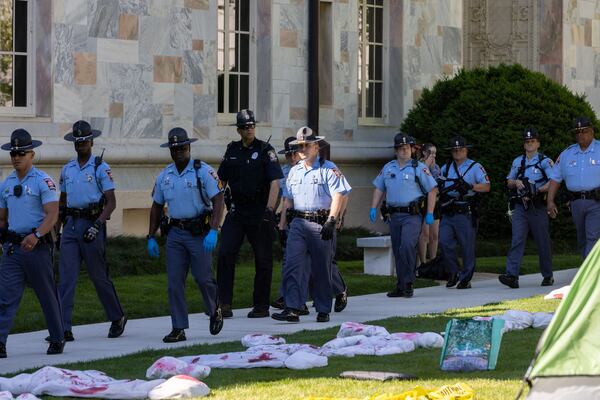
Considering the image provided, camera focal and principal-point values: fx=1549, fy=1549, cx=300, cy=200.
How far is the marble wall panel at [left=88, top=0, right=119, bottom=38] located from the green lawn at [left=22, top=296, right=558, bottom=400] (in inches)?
322

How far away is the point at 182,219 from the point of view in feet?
45.7

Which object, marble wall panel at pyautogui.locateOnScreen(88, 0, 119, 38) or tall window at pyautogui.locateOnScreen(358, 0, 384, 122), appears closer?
marble wall panel at pyautogui.locateOnScreen(88, 0, 119, 38)

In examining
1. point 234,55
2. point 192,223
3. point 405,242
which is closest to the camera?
point 192,223

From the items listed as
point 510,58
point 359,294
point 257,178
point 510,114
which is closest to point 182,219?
point 257,178

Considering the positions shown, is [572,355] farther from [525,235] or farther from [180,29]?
[180,29]

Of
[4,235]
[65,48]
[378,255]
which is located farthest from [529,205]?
[4,235]

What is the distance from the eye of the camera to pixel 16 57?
20.2 m

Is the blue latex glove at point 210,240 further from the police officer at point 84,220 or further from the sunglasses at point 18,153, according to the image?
the sunglasses at point 18,153

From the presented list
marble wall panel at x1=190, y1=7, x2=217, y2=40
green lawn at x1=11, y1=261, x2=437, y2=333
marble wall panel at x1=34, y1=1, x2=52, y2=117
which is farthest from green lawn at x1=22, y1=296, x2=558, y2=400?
marble wall panel at x1=190, y1=7, x2=217, y2=40

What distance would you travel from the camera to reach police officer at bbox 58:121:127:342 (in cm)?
1395

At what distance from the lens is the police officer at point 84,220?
1395 centimetres

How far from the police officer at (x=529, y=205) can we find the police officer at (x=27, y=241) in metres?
7.42

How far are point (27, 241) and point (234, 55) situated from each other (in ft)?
36.0

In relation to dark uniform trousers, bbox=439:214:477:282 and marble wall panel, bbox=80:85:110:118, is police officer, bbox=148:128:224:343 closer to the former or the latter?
dark uniform trousers, bbox=439:214:477:282
